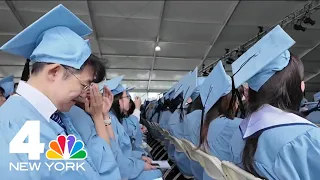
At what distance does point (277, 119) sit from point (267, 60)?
239mm

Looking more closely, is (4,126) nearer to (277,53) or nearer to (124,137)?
(277,53)

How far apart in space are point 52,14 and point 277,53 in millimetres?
869

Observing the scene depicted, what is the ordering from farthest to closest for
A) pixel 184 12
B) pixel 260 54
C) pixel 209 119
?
pixel 184 12, pixel 209 119, pixel 260 54

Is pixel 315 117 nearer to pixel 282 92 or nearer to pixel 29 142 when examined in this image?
pixel 282 92

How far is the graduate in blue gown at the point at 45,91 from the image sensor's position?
90 cm

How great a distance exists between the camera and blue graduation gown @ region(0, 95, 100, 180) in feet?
2.82

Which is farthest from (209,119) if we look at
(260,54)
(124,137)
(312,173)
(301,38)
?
(301,38)

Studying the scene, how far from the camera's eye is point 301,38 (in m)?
9.50

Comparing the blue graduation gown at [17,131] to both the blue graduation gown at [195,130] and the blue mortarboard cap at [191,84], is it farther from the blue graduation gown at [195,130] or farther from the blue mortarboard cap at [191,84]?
the blue mortarboard cap at [191,84]

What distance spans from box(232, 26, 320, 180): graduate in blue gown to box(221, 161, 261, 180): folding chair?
0.21 feet

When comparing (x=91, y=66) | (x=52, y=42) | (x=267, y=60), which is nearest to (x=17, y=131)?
(x=52, y=42)

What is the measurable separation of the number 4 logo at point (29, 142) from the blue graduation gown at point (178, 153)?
2298 millimetres

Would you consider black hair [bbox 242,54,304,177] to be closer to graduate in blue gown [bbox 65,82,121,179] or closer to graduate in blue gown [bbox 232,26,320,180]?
graduate in blue gown [bbox 232,26,320,180]

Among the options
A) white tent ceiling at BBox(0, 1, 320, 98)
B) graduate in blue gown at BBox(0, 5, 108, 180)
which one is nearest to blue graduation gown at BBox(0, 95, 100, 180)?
graduate in blue gown at BBox(0, 5, 108, 180)
